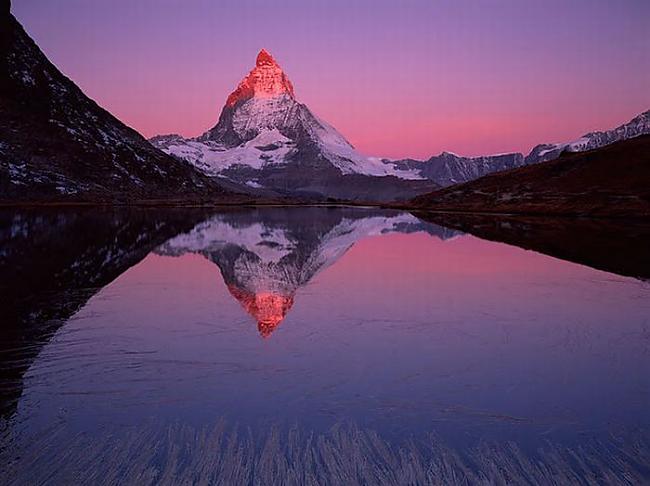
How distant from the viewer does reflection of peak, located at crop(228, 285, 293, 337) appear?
2137 cm

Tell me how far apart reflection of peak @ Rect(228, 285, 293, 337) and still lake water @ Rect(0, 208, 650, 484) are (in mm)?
108

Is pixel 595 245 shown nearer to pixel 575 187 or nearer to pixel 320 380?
pixel 320 380

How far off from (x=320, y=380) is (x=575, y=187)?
120081mm

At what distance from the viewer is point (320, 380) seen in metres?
15.2

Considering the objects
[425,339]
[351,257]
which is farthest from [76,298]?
[351,257]

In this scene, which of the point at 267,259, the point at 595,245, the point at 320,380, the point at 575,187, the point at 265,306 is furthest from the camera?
the point at 575,187

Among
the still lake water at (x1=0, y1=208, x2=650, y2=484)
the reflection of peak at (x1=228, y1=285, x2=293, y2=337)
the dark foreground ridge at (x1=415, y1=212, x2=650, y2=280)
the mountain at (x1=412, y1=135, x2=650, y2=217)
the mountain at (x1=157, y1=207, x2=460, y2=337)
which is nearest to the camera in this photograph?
the still lake water at (x1=0, y1=208, x2=650, y2=484)

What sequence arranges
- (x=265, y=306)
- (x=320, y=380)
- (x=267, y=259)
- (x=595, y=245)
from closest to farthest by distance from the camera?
1. (x=320, y=380)
2. (x=265, y=306)
3. (x=267, y=259)
4. (x=595, y=245)

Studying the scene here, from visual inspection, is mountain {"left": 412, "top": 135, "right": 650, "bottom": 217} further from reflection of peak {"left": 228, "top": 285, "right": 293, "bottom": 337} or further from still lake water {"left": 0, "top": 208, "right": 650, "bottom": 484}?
reflection of peak {"left": 228, "top": 285, "right": 293, "bottom": 337}

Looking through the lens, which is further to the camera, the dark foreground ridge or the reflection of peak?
the dark foreground ridge

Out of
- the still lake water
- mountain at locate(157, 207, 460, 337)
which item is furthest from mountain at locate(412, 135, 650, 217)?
the still lake water

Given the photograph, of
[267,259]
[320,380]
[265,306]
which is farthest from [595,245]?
[320,380]

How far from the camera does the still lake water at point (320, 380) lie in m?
10.7

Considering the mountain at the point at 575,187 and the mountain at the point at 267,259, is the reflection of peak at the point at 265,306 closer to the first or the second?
the mountain at the point at 267,259
